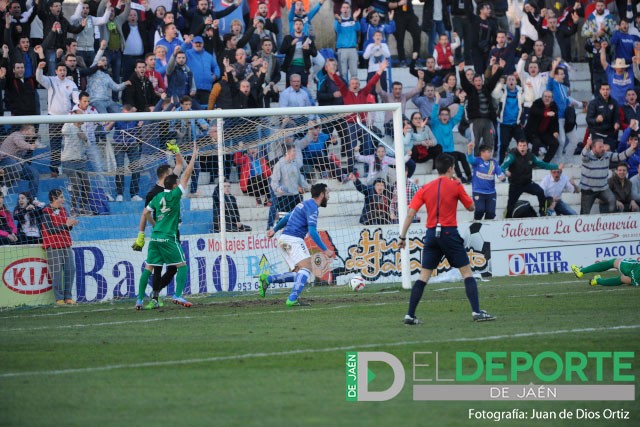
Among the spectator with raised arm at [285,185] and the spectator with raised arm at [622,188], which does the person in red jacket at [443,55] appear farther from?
the spectator with raised arm at [285,185]

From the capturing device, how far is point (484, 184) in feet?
70.6

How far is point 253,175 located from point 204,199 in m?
1.04

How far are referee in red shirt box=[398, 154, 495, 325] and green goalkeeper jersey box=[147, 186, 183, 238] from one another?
4.27 metres

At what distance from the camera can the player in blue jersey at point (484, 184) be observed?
845 inches

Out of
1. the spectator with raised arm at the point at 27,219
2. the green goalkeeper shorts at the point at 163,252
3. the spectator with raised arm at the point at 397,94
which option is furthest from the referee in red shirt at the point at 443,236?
the spectator with raised arm at the point at 397,94

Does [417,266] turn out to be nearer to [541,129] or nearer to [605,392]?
[541,129]

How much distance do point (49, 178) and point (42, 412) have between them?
11097mm

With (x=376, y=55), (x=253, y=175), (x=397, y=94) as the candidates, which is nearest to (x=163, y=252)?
(x=253, y=175)

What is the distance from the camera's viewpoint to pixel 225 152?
18.9 metres

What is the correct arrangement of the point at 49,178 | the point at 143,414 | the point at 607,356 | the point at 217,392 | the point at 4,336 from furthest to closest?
the point at 49,178
the point at 4,336
the point at 607,356
the point at 217,392
the point at 143,414

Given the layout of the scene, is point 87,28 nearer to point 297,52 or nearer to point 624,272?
point 297,52

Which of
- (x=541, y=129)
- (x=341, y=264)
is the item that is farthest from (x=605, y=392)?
(x=541, y=129)

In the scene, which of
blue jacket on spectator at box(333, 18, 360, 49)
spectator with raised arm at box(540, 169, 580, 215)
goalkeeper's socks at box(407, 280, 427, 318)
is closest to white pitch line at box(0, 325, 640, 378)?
goalkeeper's socks at box(407, 280, 427, 318)

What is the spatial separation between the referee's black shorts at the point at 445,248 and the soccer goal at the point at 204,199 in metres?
4.79
